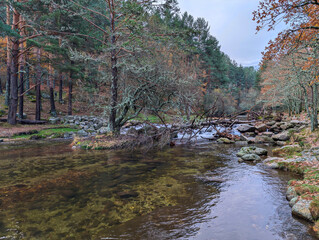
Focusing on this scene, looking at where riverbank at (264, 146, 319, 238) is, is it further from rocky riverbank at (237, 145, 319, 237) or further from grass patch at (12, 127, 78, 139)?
grass patch at (12, 127, 78, 139)

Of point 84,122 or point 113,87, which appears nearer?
point 113,87

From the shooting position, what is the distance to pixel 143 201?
18.7 ft

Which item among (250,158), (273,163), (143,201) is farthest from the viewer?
(250,158)

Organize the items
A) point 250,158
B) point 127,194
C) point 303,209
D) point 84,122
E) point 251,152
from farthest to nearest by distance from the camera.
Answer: point 84,122
point 251,152
point 250,158
point 127,194
point 303,209

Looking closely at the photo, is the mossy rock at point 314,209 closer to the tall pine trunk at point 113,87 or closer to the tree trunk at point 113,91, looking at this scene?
→ the tall pine trunk at point 113,87

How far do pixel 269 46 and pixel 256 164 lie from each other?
5.31 metres

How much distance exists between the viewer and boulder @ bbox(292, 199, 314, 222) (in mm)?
4523

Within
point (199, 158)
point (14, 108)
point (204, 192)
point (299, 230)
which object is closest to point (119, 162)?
point (199, 158)

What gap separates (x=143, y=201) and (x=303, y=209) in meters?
3.91

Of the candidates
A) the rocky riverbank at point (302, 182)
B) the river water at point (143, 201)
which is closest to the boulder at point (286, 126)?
the rocky riverbank at point (302, 182)

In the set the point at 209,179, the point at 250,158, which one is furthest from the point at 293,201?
the point at 250,158

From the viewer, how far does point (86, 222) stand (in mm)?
4590

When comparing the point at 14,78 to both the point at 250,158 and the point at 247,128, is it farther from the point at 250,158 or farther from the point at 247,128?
the point at 247,128

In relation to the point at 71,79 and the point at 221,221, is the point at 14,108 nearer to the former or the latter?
the point at 71,79
